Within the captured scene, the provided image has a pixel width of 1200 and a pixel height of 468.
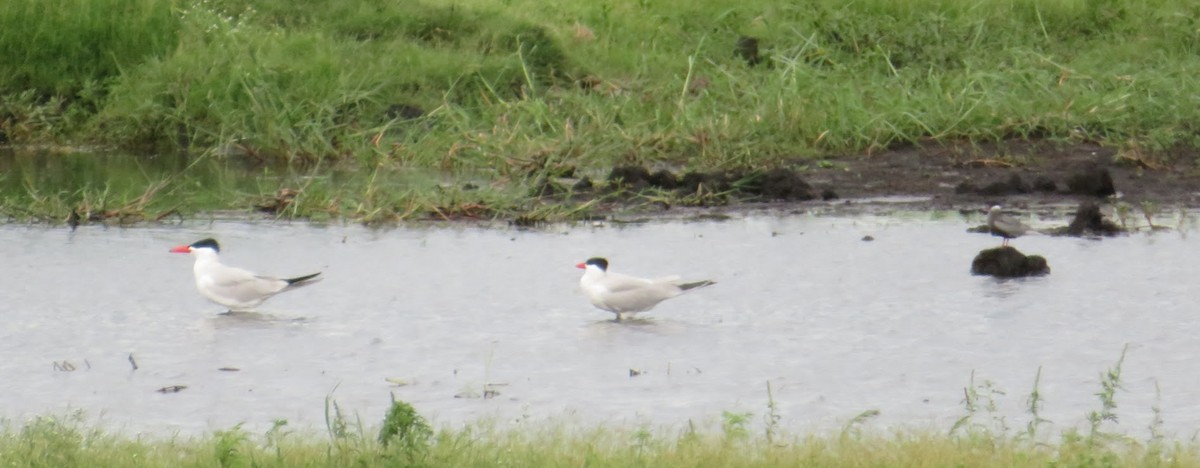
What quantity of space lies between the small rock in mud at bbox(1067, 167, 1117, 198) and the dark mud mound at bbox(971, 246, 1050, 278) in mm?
3122

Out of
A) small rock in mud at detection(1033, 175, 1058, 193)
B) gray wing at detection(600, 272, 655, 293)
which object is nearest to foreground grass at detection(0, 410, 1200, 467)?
gray wing at detection(600, 272, 655, 293)

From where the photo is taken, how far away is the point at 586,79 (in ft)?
58.4

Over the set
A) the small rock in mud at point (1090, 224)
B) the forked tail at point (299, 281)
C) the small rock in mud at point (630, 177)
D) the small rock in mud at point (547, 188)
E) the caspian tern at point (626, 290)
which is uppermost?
the small rock in mud at point (1090, 224)

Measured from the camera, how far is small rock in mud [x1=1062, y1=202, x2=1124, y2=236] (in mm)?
11914

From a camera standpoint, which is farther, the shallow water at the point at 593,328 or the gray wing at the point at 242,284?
the gray wing at the point at 242,284

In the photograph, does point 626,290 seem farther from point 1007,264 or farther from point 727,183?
point 727,183

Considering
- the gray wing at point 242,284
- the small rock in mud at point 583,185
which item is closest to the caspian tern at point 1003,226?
the small rock in mud at point 583,185

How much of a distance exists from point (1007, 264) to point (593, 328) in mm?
2581

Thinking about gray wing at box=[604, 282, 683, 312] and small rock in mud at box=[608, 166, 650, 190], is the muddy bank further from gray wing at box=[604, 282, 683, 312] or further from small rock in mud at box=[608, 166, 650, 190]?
gray wing at box=[604, 282, 683, 312]

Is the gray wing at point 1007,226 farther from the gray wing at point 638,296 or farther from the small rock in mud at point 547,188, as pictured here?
the small rock in mud at point 547,188

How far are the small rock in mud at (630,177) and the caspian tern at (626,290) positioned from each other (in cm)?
408

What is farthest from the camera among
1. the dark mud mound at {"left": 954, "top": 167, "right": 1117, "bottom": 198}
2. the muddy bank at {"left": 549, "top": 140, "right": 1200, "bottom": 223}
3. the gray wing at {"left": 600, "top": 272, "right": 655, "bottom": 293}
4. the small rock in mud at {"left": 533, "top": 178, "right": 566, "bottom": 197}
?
the dark mud mound at {"left": 954, "top": 167, "right": 1117, "bottom": 198}

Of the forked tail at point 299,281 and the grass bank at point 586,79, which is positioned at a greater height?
the grass bank at point 586,79

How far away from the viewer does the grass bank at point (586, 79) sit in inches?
599
